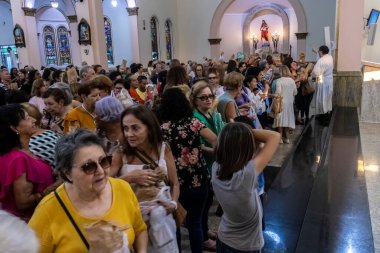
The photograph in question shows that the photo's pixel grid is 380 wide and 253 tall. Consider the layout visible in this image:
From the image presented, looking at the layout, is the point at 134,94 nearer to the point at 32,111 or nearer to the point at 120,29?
the point at 32,111

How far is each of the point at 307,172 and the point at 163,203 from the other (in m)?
3.58

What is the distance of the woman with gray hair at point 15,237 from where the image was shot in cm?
96

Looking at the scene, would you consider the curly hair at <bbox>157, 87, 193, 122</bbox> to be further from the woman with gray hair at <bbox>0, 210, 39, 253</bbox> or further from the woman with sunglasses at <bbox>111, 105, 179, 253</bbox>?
the woman with gray hair at <bbox>0, 210, 39, 253</bbox>

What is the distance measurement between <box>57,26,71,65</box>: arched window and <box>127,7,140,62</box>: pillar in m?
5.69

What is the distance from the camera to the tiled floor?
3.45m

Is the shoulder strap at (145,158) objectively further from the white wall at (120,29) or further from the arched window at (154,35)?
the arched window at (154,35)

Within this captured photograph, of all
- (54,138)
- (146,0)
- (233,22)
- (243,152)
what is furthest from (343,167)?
A: (233,22)

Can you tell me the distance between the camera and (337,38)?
28.3 ft

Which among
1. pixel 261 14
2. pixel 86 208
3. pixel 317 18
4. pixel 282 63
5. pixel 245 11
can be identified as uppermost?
pixel 245 11

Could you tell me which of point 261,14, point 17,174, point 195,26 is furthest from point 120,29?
point 17,174

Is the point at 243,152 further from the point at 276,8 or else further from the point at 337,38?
the point at 276,8

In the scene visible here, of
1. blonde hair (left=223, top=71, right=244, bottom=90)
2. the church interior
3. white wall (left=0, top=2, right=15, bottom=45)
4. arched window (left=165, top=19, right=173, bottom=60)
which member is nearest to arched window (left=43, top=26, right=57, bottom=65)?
the church interior

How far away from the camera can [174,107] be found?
8.60ft

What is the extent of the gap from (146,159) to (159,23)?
15982mm
